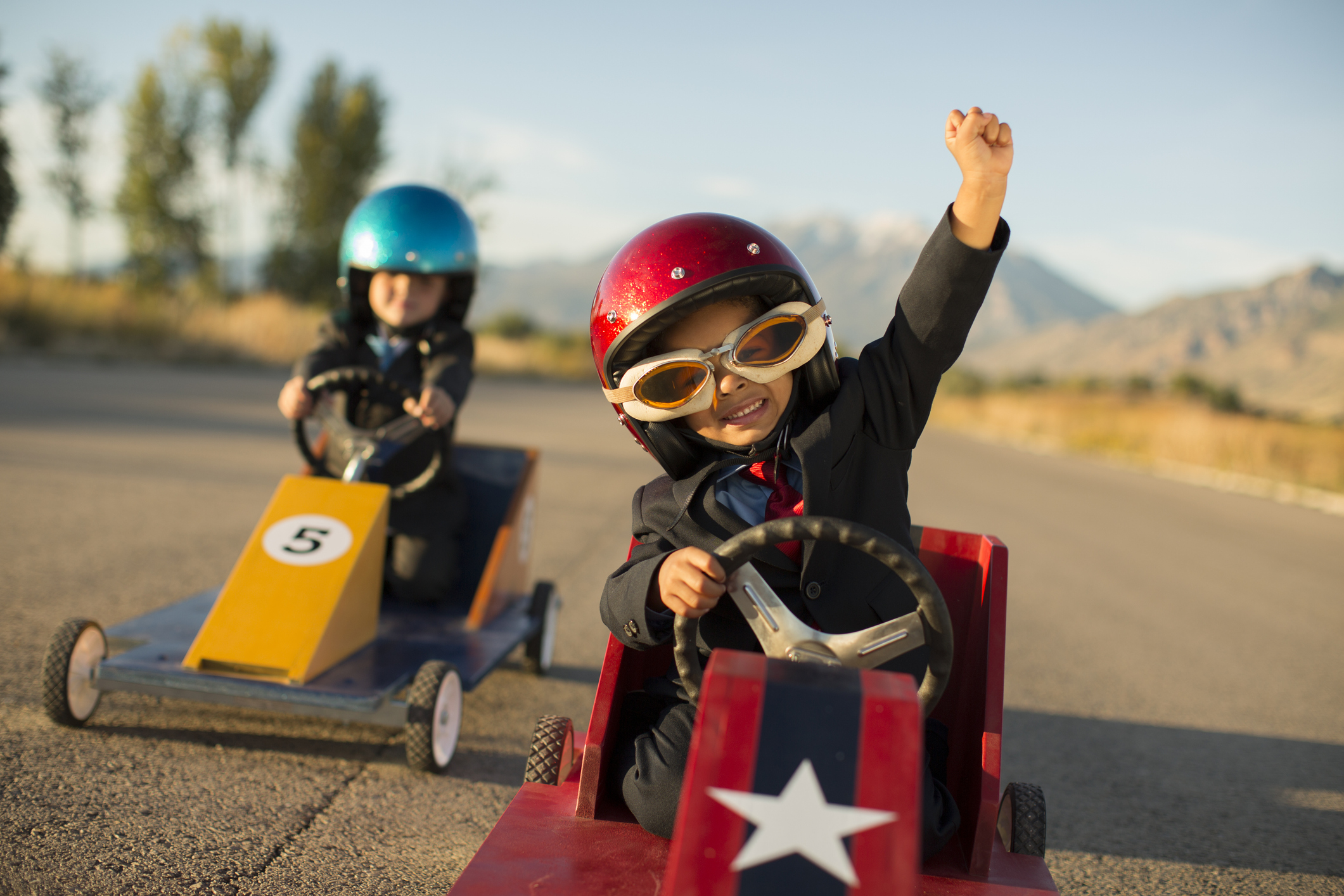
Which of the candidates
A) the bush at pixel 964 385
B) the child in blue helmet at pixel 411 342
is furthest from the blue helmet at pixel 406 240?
the bush at pixel 964 385

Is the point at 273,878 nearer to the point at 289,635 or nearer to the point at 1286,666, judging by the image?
the point at 289,635

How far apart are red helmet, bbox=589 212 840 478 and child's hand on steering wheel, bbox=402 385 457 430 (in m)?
1.64

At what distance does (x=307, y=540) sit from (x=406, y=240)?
1.50m

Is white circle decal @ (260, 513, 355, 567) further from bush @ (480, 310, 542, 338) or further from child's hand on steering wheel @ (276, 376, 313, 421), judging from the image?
bush @ (480, 310, 542, 338)

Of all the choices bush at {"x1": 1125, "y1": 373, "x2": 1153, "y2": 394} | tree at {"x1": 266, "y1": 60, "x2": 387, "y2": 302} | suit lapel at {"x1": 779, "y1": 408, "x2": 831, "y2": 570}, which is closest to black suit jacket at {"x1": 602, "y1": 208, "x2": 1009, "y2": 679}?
suit lapel at {"x1": 779, "y1": 408, "x2": 831, "y2": 570}

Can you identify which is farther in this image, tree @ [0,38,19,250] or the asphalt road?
tree @ [0,38,19,250]

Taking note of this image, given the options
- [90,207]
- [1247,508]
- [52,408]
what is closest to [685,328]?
[52,408]

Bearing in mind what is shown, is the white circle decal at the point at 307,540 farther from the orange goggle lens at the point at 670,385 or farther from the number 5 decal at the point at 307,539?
the orange goggle lens at the point at 670,385

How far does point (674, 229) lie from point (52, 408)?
11375 mm

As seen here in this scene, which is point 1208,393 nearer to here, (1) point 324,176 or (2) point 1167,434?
(2) point 1167,434

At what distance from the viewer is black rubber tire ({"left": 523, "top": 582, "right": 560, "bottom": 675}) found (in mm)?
4066

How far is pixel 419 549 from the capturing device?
13.8ft

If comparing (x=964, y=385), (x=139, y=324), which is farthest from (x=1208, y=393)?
(x=139, y=324)

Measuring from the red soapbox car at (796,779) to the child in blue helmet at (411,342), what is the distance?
2039mm
